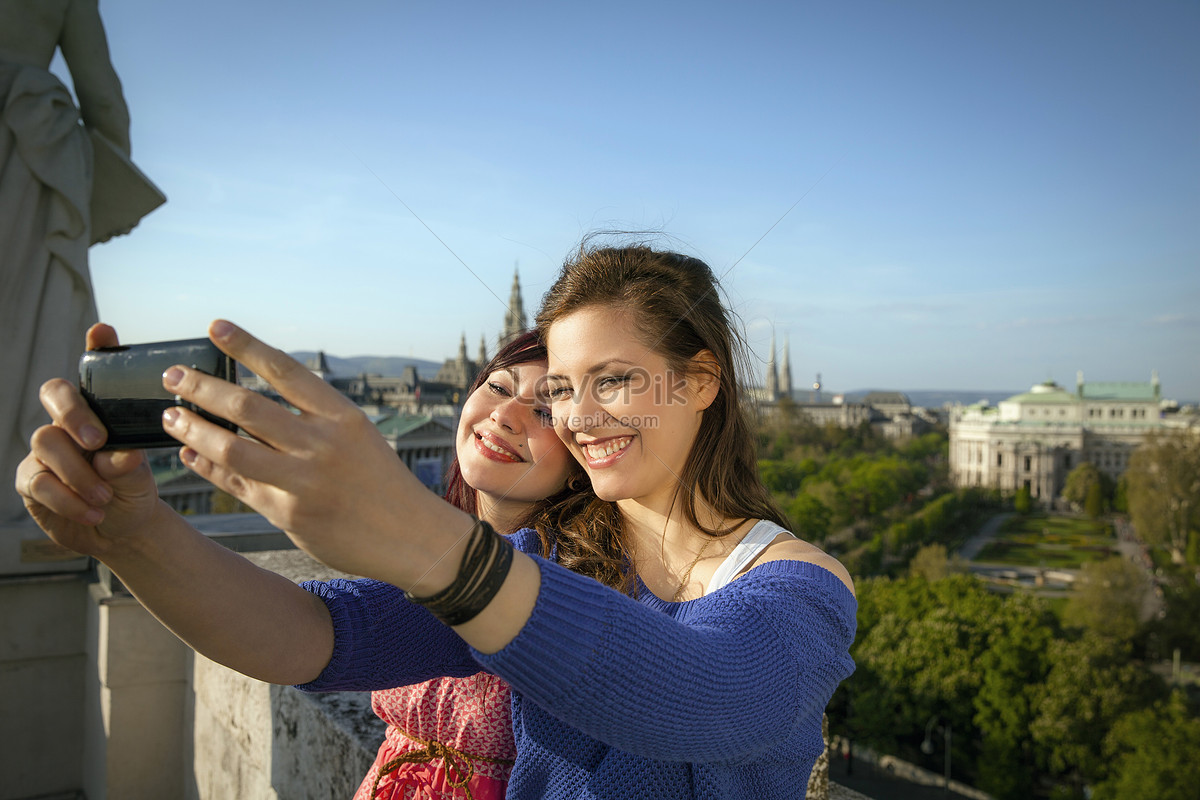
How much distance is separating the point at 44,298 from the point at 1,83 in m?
1.06

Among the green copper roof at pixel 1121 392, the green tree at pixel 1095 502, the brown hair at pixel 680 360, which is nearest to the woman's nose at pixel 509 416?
the brown hair at pixel 680 360

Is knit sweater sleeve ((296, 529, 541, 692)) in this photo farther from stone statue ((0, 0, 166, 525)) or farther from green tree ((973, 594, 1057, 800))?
green tree ((973, 594, 1057, 800))

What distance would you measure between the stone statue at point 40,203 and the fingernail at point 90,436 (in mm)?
3803

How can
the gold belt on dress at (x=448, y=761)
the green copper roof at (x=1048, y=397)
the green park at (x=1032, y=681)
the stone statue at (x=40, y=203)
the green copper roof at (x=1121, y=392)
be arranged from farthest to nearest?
the green copper roof at (x=1121, y=392) < the green copper roof at (x=1048, y=397) < the green park at (x=1032, y=681) < the stone statue at (x=40, y=203) < the gold belt on dress at (x=448, y=761)

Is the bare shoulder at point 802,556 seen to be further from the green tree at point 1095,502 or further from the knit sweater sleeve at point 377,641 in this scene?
the green tree at point 1095,502

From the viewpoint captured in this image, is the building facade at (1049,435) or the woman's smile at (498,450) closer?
the woman's smile at (498,450)

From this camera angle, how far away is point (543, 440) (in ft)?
5.61

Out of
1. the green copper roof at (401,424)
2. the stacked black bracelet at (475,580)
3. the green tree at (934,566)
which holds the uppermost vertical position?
the stacked black bracelet at (475,580)

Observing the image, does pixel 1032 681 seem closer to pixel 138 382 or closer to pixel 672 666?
pixel 672 666

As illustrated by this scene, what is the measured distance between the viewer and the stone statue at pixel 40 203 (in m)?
3.80

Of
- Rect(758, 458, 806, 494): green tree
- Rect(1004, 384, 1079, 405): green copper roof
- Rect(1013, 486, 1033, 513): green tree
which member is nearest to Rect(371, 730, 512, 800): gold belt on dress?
Rect(758, 458, 806, 494): green tree

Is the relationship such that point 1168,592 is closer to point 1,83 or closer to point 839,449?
point 1,83

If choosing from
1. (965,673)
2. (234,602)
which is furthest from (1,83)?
(965,673)

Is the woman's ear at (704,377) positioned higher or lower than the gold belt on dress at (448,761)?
higher
